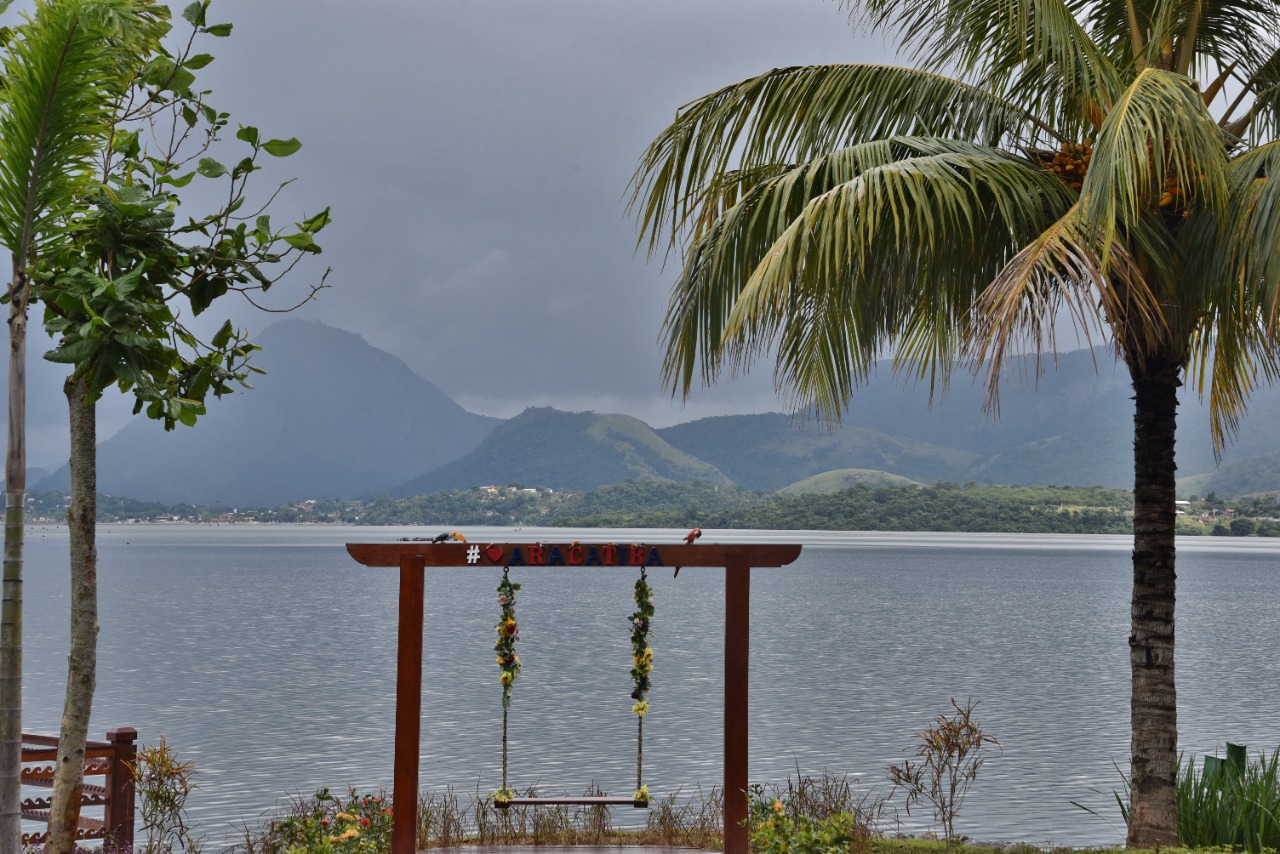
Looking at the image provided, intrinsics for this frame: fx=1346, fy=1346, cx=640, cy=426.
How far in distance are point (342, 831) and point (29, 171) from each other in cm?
477

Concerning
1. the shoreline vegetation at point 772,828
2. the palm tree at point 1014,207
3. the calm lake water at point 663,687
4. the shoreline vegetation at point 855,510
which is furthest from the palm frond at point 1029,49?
the shoreline vegetation at point 855,510

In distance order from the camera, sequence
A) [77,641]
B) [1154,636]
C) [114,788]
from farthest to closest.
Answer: [1154,636], [114,788], [77,641]

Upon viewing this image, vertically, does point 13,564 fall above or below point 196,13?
below

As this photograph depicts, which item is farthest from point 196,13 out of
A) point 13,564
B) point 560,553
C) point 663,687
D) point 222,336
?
point 663,687

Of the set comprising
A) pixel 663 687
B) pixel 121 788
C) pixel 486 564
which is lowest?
pixel 663 687

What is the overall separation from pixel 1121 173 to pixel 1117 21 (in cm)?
295

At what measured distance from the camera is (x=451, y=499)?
198 meters

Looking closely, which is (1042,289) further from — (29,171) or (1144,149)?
(29,171)

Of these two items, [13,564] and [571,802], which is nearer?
[13,564]

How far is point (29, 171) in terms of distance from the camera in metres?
4.95

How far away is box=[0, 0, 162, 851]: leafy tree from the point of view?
4.80m

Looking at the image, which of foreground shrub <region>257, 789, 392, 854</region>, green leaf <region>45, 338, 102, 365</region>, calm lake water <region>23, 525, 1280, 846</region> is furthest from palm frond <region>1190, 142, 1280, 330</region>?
calm lake water <region>23, 525, 1280, 846</region>

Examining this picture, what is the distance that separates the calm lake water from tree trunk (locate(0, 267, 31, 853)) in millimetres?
12465

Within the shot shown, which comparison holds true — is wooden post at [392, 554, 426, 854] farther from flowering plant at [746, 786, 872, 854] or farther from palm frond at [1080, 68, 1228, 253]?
palm frond at [1080, 68, 1228, 253]
